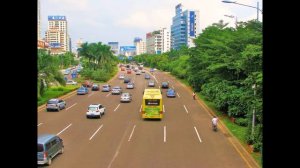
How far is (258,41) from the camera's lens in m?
31.7

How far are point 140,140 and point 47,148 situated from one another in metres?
7.98

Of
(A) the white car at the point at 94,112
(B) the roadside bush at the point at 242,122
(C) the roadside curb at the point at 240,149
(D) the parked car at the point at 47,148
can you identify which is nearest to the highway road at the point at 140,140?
(C) the roadside curb at the point at 240,149

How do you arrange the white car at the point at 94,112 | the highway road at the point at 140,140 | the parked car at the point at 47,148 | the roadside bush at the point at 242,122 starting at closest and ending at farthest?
the parked car at the point at 47,148
the highway road at the point at 140,140
the roadside bush at the point at 242,122
the white car at the point at 94,112

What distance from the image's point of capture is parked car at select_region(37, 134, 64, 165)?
18.9m

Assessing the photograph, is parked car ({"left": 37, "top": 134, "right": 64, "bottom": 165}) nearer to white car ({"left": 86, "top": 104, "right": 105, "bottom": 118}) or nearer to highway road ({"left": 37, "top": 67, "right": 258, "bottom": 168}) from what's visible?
highway road ({"left": 37, "top": 67, "right": 258, "bottom": 168})

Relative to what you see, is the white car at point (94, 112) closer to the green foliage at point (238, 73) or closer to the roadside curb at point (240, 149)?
the green foliage at point (238, 73)

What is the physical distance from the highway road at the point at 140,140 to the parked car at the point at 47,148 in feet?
1.56

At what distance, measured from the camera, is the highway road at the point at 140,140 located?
20.3m

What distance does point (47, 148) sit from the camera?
1927 centimetres

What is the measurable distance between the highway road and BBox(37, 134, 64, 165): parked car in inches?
18.7
